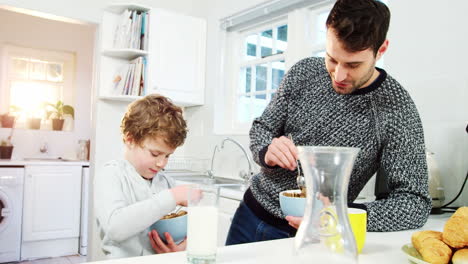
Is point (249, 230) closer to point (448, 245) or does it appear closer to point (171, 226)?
point (171, 226)

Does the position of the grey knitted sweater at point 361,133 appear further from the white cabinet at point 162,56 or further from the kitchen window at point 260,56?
the white cabinet at point 162,56

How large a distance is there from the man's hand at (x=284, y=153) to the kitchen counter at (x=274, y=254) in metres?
0.18

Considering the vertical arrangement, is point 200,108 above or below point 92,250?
above

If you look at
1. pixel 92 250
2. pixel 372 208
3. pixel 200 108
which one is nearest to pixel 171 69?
pixel 200 108

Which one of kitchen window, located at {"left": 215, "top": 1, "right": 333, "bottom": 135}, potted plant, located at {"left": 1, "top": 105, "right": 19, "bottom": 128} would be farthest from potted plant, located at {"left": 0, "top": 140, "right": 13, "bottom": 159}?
kitchen window, located at {"left": 215, "top": 1, "right": 333, "bottom": 135}

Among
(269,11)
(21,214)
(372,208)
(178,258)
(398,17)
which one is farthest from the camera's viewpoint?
(21,214)

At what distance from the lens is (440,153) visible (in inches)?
68.3

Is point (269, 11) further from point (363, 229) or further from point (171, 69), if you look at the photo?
point (363, 229)

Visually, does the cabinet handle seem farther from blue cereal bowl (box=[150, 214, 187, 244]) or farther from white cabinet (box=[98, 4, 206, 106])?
blue cereal bowl (box=[150, 214, 187, 244])

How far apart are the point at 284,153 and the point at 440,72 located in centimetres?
114

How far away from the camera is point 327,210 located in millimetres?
595

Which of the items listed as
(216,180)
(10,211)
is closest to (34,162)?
(10,211)

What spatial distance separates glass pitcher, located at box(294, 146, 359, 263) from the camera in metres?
0.58

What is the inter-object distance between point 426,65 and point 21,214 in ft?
12.6
